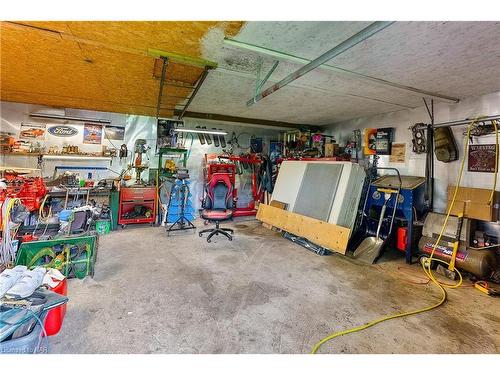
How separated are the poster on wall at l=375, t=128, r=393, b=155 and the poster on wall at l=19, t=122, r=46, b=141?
6.73 metres

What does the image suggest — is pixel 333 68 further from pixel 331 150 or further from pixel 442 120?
pixel 331 150

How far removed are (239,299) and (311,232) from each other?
6.72ft

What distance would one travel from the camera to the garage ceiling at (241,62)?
1.92 metres

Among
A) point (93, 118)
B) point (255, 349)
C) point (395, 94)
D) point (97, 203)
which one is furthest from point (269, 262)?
point (93, 118)

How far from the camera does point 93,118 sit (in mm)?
5070

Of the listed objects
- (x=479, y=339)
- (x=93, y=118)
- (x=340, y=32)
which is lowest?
(x=479, y=339)

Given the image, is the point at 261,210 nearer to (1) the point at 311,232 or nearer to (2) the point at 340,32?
(1) the point at 311,232

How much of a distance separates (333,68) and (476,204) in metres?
2.59

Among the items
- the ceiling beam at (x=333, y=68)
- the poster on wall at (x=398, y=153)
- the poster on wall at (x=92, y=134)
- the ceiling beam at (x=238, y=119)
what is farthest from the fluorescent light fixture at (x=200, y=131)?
the poster on wall at (x=398, y=153)

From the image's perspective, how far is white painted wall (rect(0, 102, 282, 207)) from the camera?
4.60 metres

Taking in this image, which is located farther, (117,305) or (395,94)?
(395,94)

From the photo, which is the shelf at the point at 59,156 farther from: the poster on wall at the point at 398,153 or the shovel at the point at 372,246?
the poster on wall at the point at 398,153

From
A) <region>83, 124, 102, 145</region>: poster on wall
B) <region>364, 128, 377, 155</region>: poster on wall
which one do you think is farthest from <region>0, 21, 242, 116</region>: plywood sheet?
<region>364, 128, 377, 155</region>: poster on wall
